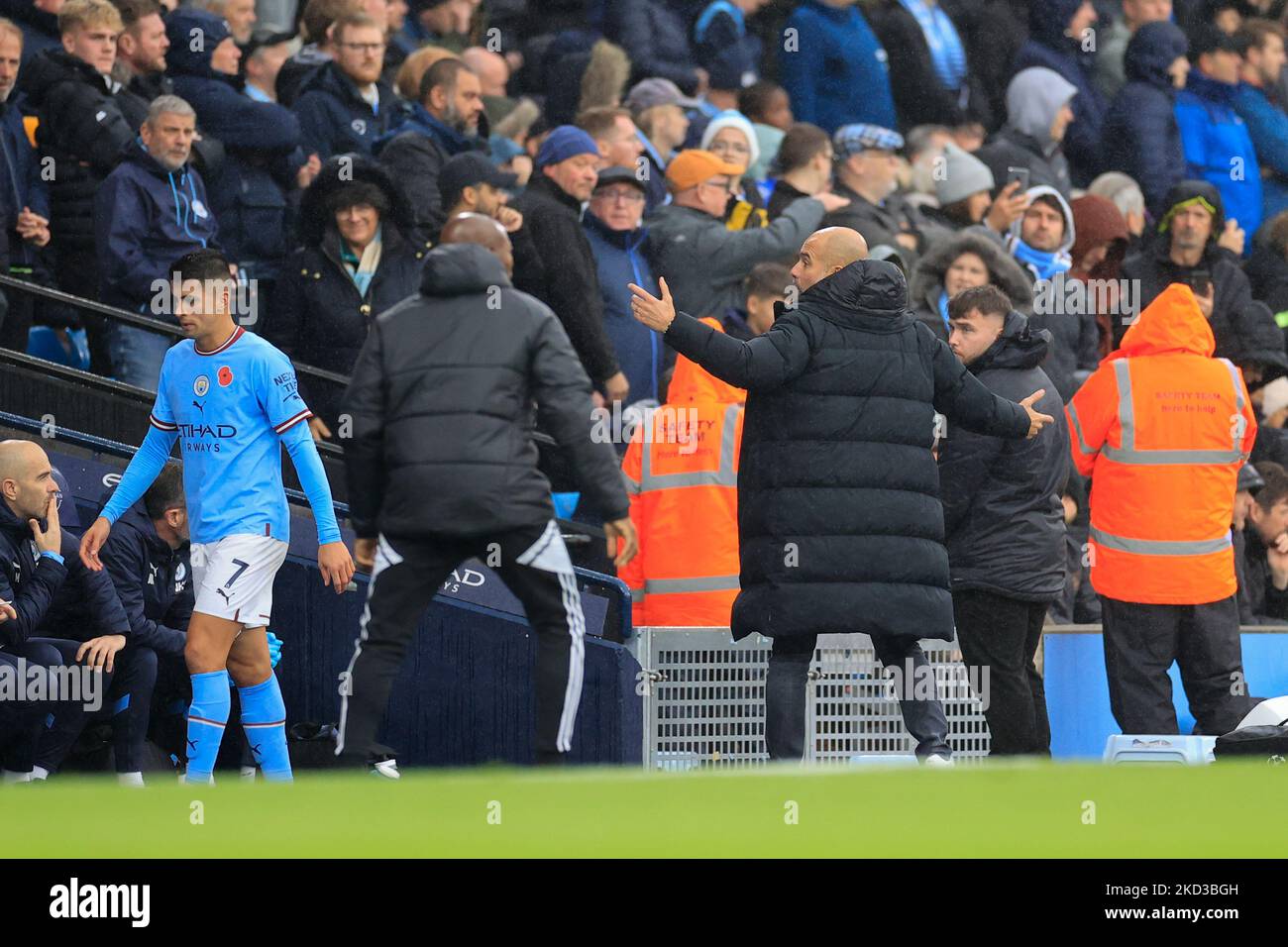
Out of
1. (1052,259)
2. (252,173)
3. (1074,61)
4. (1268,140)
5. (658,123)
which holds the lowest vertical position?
(1052,259)

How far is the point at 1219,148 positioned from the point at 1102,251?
3.77 metres

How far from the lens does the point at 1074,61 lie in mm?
18578

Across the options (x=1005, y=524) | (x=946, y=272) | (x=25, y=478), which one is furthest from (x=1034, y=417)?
(x=25, y=478)

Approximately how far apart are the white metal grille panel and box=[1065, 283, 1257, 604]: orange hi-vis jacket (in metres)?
1.40

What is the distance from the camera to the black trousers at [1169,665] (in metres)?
10.6

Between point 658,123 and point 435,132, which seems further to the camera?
point 658,123

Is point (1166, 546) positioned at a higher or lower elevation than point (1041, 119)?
lower

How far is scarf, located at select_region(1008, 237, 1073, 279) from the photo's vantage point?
45.7 feet

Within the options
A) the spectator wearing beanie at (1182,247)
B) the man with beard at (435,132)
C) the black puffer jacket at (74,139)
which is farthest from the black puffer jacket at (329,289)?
the spectator wearing beanie at (1182,247)

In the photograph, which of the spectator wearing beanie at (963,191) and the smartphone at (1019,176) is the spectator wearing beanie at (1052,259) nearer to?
the smartphone at (1019,176)

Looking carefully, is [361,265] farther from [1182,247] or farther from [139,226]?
[1182,247]

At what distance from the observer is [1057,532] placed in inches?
405
